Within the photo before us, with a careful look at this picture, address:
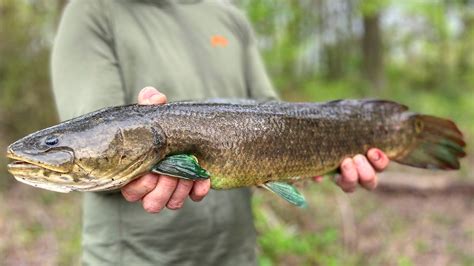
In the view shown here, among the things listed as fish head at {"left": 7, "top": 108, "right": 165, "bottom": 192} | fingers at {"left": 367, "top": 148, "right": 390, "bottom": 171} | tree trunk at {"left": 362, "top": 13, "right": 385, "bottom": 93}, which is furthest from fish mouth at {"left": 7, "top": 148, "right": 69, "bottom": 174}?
tree trunk at {"left": 362, "top": 13, "right": 385, "bottom": 93}

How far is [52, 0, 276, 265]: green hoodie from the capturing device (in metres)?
2.44

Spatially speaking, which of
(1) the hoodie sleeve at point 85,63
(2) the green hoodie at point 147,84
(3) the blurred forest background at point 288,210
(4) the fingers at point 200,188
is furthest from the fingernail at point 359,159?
(3) the blurred forest background at point 288,210

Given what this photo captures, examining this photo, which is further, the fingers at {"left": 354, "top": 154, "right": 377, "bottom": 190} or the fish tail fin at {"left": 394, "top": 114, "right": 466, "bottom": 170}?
the fish tail fin at {"left": 394, "top": 114, "right": 466, "bottom": 170}

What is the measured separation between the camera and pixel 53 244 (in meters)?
5.62

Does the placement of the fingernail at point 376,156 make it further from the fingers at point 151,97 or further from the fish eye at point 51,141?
the fish eye at point 51,141

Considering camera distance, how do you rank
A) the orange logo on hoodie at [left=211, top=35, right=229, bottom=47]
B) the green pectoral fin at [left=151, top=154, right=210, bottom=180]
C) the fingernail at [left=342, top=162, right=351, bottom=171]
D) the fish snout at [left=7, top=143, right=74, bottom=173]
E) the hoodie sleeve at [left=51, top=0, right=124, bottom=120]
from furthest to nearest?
1. the orange logo on hoodie at [left=211, top=35, right=229, bottom=47]
2. the fingernail at [left=342, top=162, right=351, bottom=171]
3. the hoodie sleeve at [left=51, top=0, right=124, bottom=120]
4. the green pectoral fin at [left=151, top=154, right=210, bottom=180]
5. the fish snout at [left=7, top=143, right=74, bottom=173]

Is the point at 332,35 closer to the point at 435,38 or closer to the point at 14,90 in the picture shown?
the point at 435,38

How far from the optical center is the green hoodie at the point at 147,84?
96.0 inches

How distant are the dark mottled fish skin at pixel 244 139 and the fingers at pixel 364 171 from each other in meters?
0.06

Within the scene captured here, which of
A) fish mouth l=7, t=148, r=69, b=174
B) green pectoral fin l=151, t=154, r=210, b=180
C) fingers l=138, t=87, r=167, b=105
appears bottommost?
green pectoral fin l=151, t=154, r=210, b=180

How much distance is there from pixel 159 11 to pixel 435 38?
18.3 meters

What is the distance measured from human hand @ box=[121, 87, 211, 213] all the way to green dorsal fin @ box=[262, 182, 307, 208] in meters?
0.39

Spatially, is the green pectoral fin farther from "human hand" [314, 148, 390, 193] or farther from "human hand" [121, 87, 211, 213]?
"human hand" [314, 148, 390, 193]

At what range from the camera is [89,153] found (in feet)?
6.41
